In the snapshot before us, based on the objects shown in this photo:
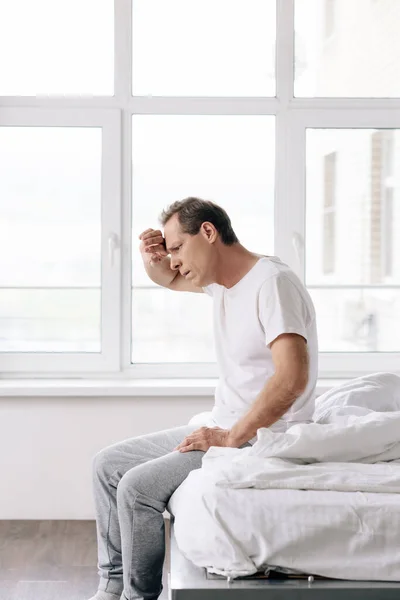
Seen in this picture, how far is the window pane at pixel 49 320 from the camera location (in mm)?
3711

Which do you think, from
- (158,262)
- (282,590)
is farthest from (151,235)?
(282,590)

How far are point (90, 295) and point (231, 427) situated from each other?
1620 millimetres

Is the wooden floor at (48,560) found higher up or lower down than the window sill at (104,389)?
lower down

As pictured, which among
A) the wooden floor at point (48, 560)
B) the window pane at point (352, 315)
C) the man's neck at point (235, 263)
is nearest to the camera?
the man's neck at point (235, 263)

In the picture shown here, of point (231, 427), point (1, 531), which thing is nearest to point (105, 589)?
point (231, 427)

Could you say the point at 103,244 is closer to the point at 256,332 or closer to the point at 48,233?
the point at 48,233

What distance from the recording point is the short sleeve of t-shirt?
6.96ft

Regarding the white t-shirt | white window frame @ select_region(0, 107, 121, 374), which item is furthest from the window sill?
the white t-shirt

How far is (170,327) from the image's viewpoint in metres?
3.75

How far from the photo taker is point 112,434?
352 centimetres

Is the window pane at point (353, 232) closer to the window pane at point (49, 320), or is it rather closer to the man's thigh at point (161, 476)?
the window pane at point (49, 320)

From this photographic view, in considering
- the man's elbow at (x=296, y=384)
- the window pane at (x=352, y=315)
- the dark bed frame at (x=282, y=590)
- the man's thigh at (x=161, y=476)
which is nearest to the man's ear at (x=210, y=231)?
the man's elbow at (x=296, y=384)
